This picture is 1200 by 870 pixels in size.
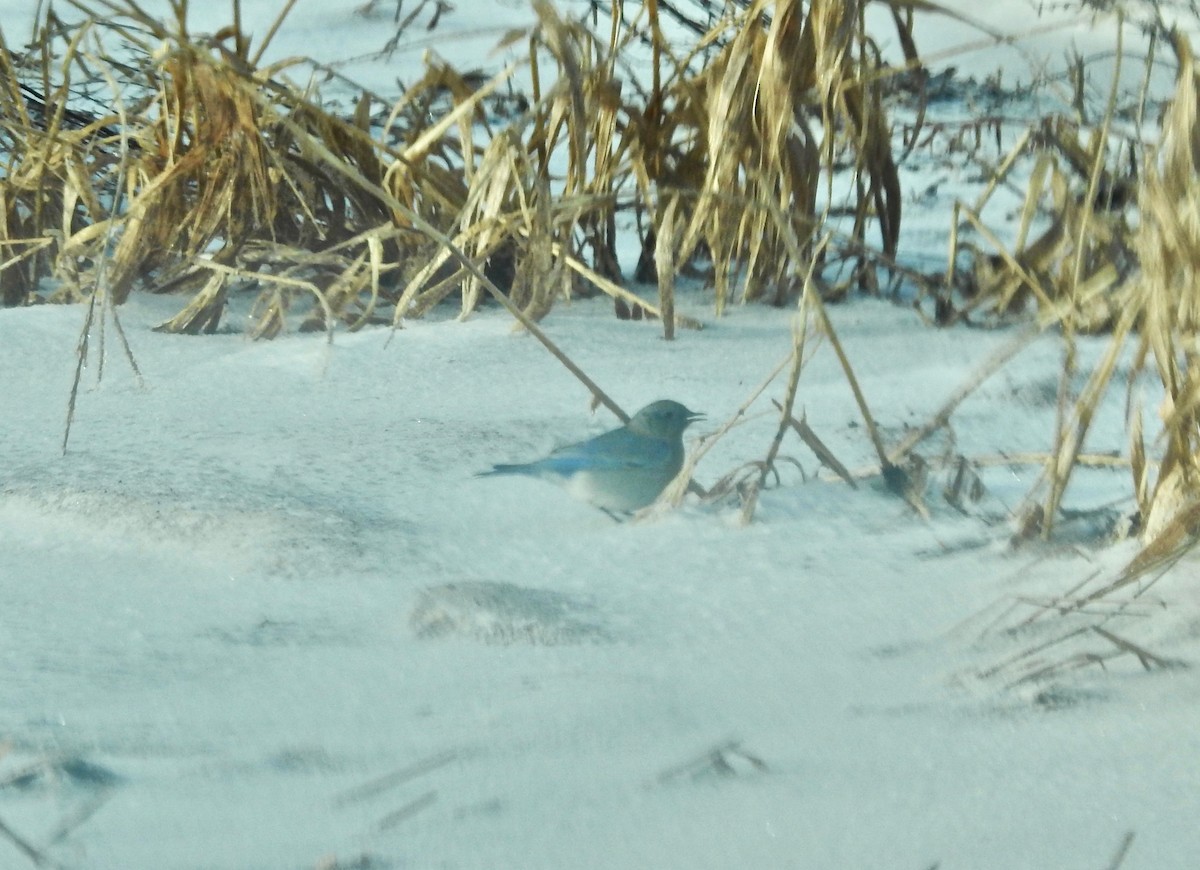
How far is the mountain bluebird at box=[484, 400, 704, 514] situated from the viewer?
3.45 ft

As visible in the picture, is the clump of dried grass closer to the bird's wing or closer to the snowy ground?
the snowy ground

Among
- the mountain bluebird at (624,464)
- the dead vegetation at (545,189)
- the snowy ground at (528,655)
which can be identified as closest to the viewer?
the snowy ground at (528,655)

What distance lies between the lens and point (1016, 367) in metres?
1.47

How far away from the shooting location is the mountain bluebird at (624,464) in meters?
1.05

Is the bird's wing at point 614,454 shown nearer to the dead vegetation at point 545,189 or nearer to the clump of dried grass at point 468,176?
the dead vegetation at point 545,189

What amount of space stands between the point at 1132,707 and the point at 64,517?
0.75 m

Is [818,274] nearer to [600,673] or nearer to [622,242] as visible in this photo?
[622,242]

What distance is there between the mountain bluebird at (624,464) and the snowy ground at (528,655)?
2 cm

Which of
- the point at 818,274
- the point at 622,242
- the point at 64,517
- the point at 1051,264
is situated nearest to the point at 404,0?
the point at 622,242

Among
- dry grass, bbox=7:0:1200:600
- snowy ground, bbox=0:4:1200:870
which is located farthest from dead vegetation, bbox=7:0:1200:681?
snowy ground, bbox=0:4:1200:870

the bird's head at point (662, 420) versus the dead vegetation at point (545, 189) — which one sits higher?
the dead vegetation at point (545, 189)

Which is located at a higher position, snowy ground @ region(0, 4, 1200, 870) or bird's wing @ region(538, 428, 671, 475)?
bird's wing @ region(538, 428, 671, 475)

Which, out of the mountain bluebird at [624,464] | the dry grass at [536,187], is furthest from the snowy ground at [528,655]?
the dry grass at [536,187]

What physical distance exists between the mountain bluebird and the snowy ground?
2cm
